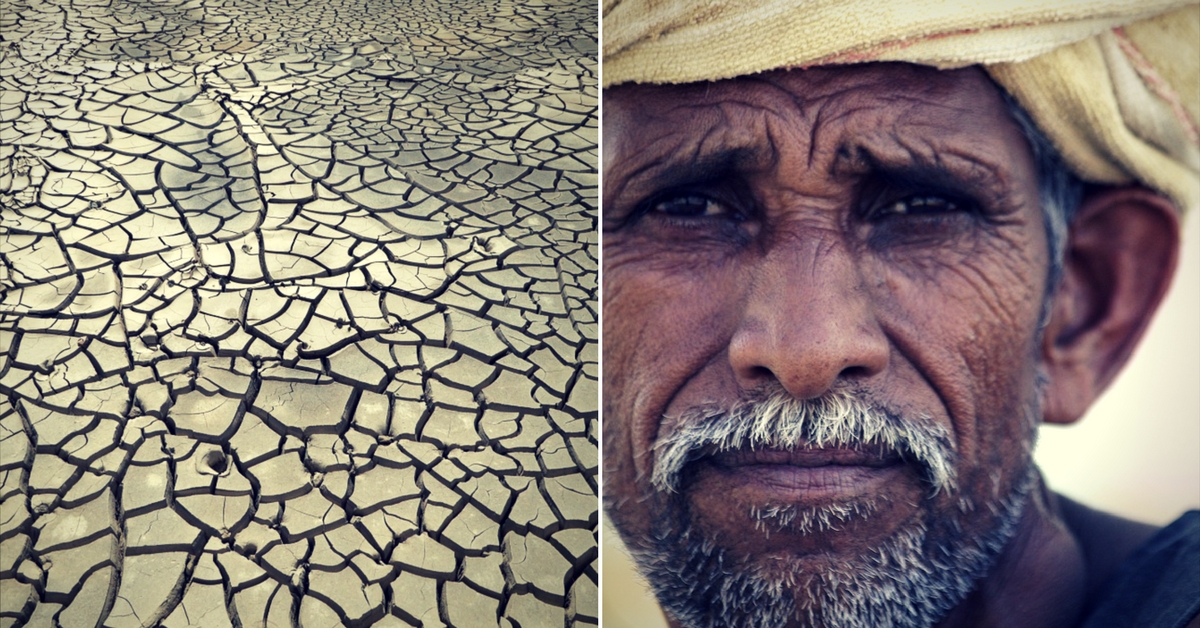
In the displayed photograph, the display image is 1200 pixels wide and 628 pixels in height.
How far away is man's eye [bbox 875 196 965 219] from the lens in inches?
36.1

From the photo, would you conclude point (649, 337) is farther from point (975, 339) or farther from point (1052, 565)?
point (1052, 565)

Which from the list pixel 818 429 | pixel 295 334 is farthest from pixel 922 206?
pixel 295 334

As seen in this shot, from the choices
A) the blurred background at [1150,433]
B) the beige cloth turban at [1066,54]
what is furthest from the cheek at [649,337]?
the blurred background at [1150,433]

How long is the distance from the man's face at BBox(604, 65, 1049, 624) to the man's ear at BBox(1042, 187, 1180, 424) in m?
0.02

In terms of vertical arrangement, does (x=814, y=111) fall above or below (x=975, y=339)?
above

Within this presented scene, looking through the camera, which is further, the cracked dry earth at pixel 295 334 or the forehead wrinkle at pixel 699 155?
the cracked dry earth at pixel 295 334

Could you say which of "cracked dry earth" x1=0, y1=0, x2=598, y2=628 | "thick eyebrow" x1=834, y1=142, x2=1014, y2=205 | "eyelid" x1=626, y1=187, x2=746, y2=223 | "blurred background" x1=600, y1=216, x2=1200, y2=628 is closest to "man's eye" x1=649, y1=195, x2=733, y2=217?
"eyelid" x1=626, y1=187, x2=746, y2=223

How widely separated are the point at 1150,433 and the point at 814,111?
42 cm

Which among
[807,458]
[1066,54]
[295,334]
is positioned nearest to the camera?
[1066,54]

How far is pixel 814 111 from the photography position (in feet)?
3.02

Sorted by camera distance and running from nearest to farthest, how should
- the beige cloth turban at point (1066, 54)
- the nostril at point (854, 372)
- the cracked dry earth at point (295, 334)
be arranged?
the beige cloth turban at point (1066, 54) < the nostril at point (854, 372) < the cracked dry earth at point (295, 334)

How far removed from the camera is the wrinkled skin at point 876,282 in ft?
2.94


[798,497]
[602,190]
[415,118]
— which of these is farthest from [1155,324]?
[415,118]

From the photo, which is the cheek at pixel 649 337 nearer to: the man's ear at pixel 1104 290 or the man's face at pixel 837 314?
the man's face at pixel 837 314
